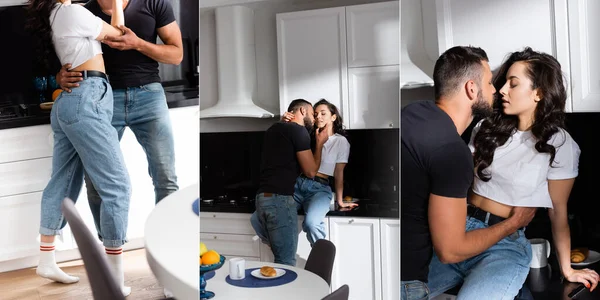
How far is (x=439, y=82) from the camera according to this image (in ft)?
6.36

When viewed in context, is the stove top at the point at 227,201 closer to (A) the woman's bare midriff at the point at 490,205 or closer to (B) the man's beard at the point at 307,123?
(B) the man's beard at the point at 307,123

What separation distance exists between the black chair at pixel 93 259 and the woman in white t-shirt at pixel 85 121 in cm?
5

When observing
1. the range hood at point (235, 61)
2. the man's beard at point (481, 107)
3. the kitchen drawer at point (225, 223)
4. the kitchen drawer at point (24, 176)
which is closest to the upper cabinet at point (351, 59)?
the range hood at point (235, 61)

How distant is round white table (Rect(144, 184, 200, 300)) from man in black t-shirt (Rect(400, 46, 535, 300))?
67cm

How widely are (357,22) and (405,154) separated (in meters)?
0.54

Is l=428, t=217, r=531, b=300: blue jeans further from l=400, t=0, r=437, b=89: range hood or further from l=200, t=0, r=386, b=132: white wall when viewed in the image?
l=200, t=0, r=386, b=132: white wall

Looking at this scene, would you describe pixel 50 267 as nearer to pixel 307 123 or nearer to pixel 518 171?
pixel 307 123

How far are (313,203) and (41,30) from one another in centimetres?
105

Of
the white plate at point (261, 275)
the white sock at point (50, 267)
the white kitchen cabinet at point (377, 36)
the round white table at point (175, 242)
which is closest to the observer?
the white kitchen cabinet at point (377, 36)

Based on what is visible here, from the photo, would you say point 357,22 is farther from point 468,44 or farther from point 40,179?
point 40,179

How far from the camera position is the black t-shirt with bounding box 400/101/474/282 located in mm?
1864

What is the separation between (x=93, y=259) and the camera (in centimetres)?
181

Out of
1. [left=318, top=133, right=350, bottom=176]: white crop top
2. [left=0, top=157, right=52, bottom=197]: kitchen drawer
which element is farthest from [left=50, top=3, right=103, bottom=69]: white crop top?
[left=318, top=133, right=350, bottom=176]: white crop top

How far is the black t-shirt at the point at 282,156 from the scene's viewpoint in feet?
5.06
